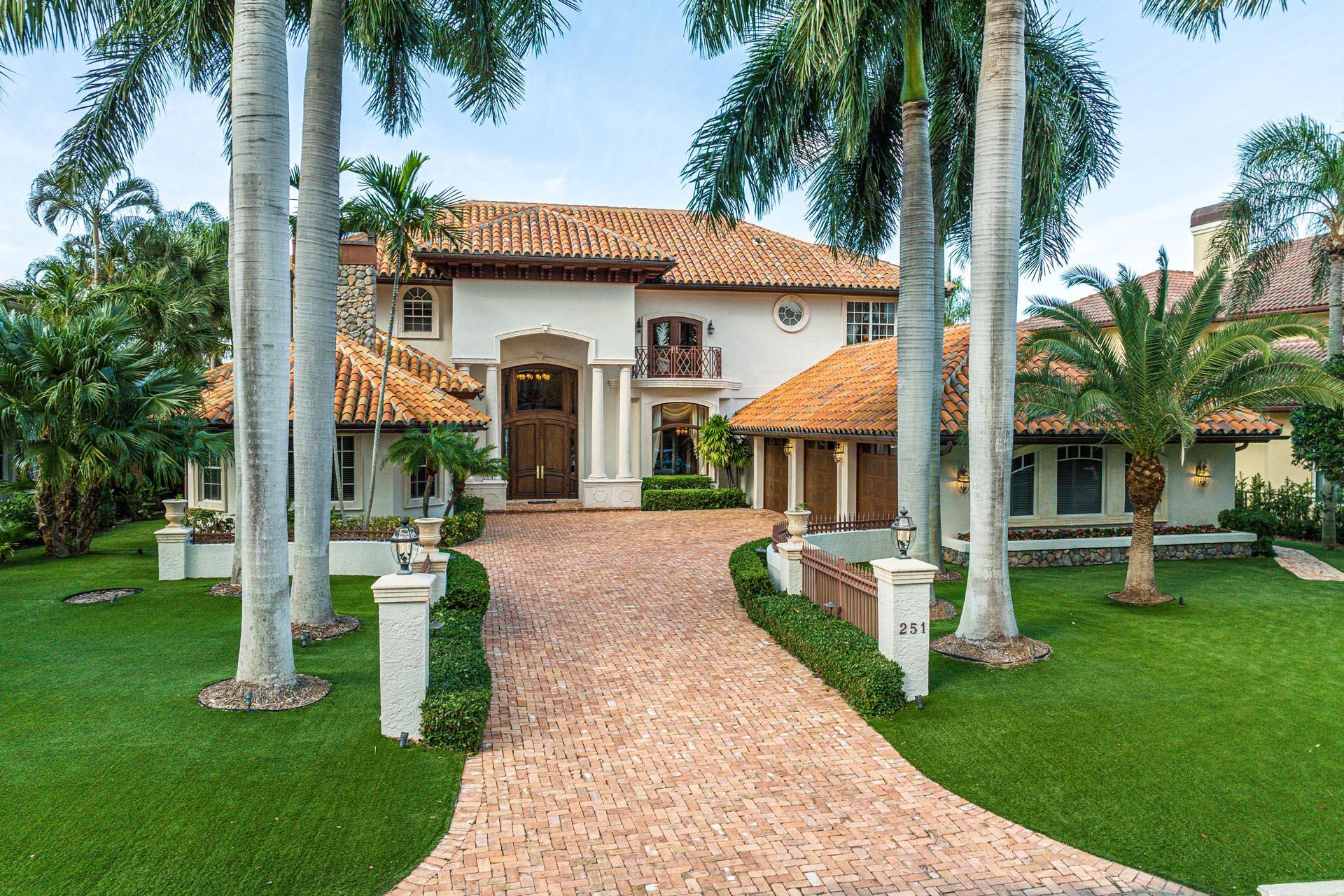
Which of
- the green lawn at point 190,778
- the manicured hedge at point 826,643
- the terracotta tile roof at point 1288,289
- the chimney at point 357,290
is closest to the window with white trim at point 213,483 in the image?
the chimney at point 357,290

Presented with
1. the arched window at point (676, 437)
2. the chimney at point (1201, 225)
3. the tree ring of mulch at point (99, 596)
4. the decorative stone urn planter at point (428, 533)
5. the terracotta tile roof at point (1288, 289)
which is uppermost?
the chimney at point (1201, 225)

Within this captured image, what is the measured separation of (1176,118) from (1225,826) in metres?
11.1

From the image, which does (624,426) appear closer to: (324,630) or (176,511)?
(176,511)

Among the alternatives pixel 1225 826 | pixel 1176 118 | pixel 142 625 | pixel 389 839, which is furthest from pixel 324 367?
pixel 1176 118

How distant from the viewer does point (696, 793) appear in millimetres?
6090

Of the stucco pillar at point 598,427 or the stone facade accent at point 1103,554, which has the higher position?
the stucco pillar at point 598,427

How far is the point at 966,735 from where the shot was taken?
706 cm

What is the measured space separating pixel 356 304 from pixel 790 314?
1275 centimetres

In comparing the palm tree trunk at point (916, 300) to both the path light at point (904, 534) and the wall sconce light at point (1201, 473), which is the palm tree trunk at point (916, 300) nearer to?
the path light at point (904, 534)

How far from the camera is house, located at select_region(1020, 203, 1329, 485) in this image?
72.3 feet

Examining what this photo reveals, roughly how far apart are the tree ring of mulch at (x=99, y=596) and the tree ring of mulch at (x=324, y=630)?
3705 mm

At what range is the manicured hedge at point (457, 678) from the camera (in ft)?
21.8

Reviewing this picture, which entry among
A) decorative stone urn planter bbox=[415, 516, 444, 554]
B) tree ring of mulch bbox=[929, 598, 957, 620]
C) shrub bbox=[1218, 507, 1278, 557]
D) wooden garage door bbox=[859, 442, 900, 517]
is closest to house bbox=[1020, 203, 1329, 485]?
shrub bbox=[1218, 507, 1278, 557]

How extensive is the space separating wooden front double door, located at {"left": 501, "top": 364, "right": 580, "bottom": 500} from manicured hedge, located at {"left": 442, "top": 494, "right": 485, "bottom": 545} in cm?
509
